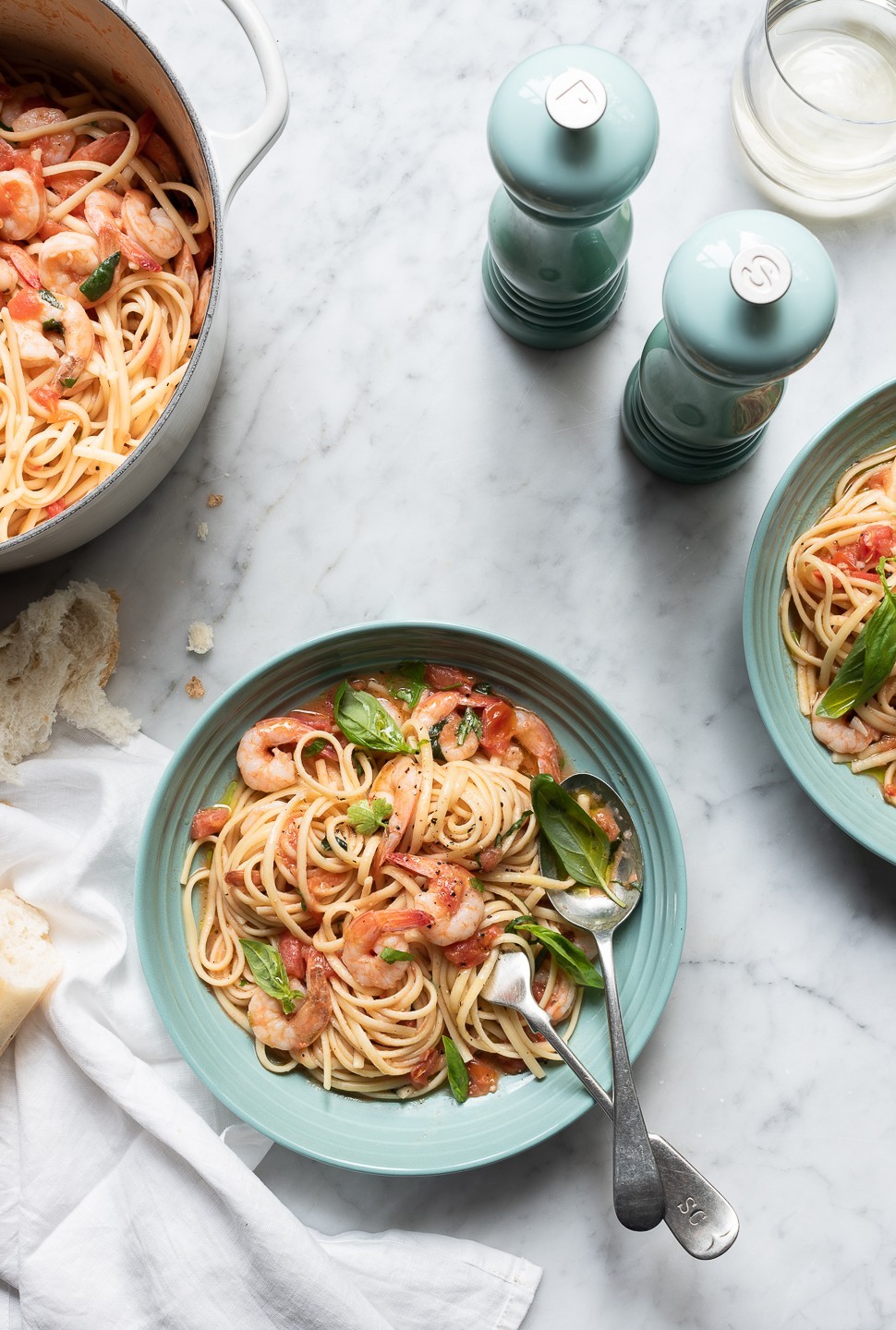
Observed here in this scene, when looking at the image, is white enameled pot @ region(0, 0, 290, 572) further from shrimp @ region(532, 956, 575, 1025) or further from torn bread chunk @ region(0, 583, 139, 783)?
shrimp @ region(532, 956, 575, 1025)

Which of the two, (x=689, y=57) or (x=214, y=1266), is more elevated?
(x=689, y=57)

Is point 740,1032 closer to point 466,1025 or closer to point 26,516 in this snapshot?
point 466,1025

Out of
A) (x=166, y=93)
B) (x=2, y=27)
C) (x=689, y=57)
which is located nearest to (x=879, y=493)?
(x=689, y=57)

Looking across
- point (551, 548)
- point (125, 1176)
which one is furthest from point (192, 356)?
point (125, 1176)

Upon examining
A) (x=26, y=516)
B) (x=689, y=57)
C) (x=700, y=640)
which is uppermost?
(x=689, y=57)

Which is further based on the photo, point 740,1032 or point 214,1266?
point 740,1032

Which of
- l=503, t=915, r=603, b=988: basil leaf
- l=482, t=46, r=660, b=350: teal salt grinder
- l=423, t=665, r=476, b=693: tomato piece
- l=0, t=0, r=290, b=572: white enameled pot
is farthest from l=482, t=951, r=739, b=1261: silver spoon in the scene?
l=482, t=46, r=660, b=350: teal salt grinder
